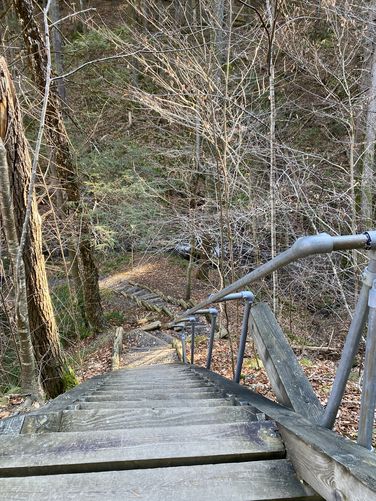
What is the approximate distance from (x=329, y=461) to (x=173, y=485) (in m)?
0.54

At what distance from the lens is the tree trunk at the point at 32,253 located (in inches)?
179

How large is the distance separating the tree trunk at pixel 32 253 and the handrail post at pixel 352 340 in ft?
14.6

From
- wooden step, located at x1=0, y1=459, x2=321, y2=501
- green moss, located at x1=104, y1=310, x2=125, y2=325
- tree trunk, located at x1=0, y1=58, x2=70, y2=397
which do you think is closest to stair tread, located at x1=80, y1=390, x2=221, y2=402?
wooden step, located at x1=0, y1=459, x2=321, y2=501

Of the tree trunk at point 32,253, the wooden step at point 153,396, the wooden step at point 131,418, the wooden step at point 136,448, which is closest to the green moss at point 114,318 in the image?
the tree trunk at point 32,253

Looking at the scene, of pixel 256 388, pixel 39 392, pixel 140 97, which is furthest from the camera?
pixel 140 97

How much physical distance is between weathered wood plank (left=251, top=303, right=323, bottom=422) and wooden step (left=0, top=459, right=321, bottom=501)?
467 mm

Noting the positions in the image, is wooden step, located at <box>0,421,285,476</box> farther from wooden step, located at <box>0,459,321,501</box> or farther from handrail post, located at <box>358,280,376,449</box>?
handrail post, located at <box>358,280,376,449</box>

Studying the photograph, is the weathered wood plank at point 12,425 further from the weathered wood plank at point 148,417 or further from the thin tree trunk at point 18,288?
the thin tree trunk at point 18,288

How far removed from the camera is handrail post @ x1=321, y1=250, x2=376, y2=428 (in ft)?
3.85

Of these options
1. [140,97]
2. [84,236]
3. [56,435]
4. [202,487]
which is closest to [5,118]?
[140,97]

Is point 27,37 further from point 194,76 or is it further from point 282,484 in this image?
point 282,484

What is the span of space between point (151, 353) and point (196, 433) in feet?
30.0

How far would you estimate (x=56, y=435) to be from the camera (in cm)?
163

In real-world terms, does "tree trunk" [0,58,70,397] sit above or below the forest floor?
above
